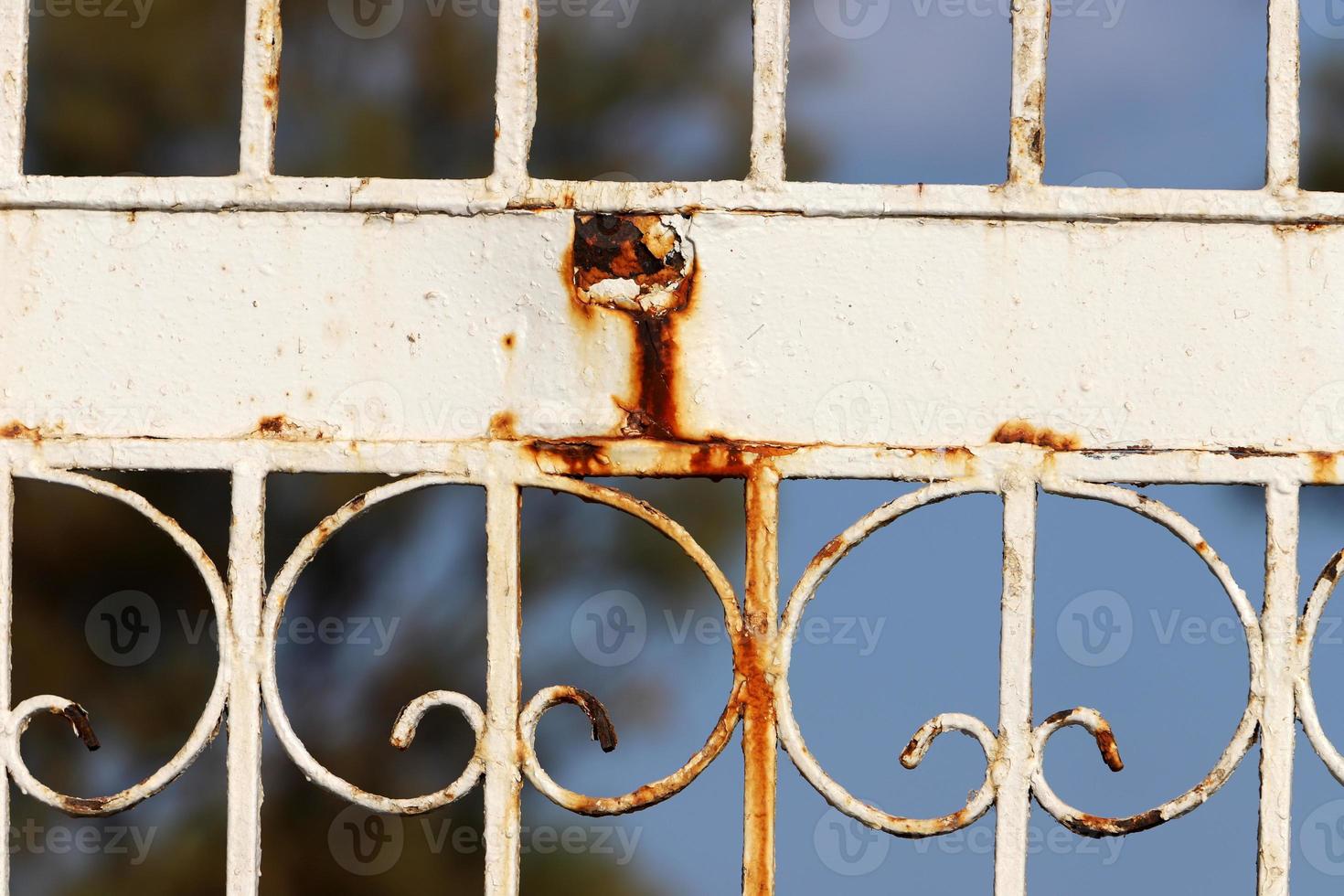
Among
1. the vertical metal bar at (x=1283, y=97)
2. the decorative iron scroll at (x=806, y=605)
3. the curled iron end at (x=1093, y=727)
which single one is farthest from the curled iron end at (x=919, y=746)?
the vertical metal bar at (x=1283, y=97)

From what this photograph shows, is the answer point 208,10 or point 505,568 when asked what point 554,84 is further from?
point 505,568

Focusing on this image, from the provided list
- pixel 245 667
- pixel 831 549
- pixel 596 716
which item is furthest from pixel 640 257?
pixel 245 667

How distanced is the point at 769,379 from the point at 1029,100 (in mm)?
359

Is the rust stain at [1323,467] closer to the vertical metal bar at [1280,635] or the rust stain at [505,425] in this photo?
the vertical metal bar at [1280,635]

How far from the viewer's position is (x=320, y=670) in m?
3.04

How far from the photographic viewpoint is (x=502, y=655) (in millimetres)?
1301

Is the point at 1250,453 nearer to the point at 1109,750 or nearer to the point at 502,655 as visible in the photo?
the point at 1109,750

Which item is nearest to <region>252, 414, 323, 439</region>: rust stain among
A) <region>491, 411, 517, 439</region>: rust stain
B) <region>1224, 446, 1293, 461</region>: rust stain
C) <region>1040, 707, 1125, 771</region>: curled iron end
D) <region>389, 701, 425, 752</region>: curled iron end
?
<region>491, 411, 517, 439</region>: rust stain

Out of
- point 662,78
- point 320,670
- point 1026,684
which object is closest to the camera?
point 1026,684

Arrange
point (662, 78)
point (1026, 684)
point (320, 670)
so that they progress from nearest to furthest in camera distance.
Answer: point (1026, 684)
point (320, 670)
point (662, 78)

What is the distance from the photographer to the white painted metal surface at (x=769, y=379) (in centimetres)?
129

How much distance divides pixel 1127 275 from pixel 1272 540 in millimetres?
279

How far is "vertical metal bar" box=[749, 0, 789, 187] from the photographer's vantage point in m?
1.30

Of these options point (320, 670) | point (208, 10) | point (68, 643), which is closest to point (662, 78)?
point (208, 10)
